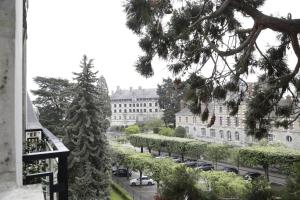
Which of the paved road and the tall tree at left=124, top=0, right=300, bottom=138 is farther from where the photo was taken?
the paved road

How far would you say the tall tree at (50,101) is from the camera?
25487 millimetres

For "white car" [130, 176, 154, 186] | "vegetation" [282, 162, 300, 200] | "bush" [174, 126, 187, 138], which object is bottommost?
"white car" [130, 176, 154, 186]

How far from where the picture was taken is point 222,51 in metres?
4.61

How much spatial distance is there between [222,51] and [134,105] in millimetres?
69673

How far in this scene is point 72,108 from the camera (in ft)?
48.7

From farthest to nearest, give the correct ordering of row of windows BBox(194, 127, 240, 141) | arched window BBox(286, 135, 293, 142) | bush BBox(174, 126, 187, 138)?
1. bush BBox(174, 126, 187, 138)
2. row of windows BBox(194, 127, 240, 141)
3. arched window BBox(286, 135, 293, 142)

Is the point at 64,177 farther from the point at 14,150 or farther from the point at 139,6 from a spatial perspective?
the point at 139,6

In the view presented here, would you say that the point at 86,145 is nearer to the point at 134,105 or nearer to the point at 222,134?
the point at 222,134

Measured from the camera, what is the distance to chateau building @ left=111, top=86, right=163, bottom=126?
72750mm

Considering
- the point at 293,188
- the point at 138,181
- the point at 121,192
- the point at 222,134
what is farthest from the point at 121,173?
the point at 293,188

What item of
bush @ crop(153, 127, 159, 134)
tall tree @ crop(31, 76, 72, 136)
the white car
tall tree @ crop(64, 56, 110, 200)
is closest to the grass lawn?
the white car

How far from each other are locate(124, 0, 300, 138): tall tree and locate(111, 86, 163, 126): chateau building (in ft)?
214

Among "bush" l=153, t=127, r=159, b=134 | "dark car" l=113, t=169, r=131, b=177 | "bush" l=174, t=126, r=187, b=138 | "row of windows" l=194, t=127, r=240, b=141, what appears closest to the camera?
"dark car" l=113, t=169, r=131, b=177

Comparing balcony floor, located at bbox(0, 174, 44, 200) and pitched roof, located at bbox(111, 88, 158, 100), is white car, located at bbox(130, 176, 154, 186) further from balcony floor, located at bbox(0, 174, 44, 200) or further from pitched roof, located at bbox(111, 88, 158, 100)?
pitched roof, located at bbox(111, 88, 158, 100)
